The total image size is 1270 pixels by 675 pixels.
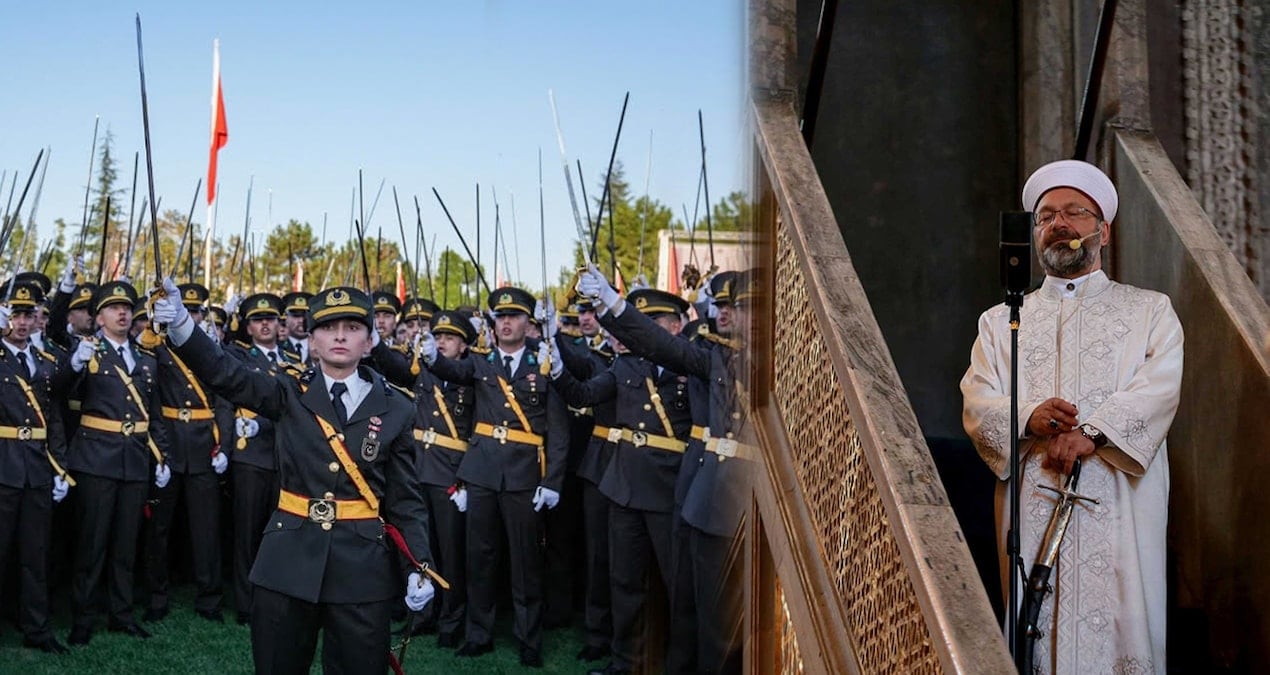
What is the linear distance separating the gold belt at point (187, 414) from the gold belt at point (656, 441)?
3133 mm

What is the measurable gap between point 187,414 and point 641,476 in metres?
3.26

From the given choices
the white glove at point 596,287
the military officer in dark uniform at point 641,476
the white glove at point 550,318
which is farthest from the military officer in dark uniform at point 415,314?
the white glove at point 596,287

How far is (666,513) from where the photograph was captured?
5.84m

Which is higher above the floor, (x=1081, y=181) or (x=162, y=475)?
(x=1081, y=181)

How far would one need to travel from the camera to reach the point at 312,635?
4367 mm

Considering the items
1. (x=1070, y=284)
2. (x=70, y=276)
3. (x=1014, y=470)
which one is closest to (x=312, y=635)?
(x=1014, y=470)

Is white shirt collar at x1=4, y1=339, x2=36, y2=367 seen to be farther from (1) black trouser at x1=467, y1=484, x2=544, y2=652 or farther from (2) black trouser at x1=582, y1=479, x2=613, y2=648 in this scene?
(2) black trouser at x1=582, y1=479, x2=613, y2=648

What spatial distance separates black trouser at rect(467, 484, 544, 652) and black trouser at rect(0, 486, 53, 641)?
2258 mm

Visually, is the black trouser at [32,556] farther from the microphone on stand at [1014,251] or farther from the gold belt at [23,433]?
the microphone on stand at [1014,251]

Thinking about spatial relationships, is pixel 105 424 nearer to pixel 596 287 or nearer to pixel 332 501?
pixel 332 501

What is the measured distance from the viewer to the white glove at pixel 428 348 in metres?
6.65

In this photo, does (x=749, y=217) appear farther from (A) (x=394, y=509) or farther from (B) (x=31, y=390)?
(B) (x=31, y=390)

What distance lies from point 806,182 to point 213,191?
360 cm

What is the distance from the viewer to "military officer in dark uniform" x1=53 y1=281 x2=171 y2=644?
6801 millimetres
